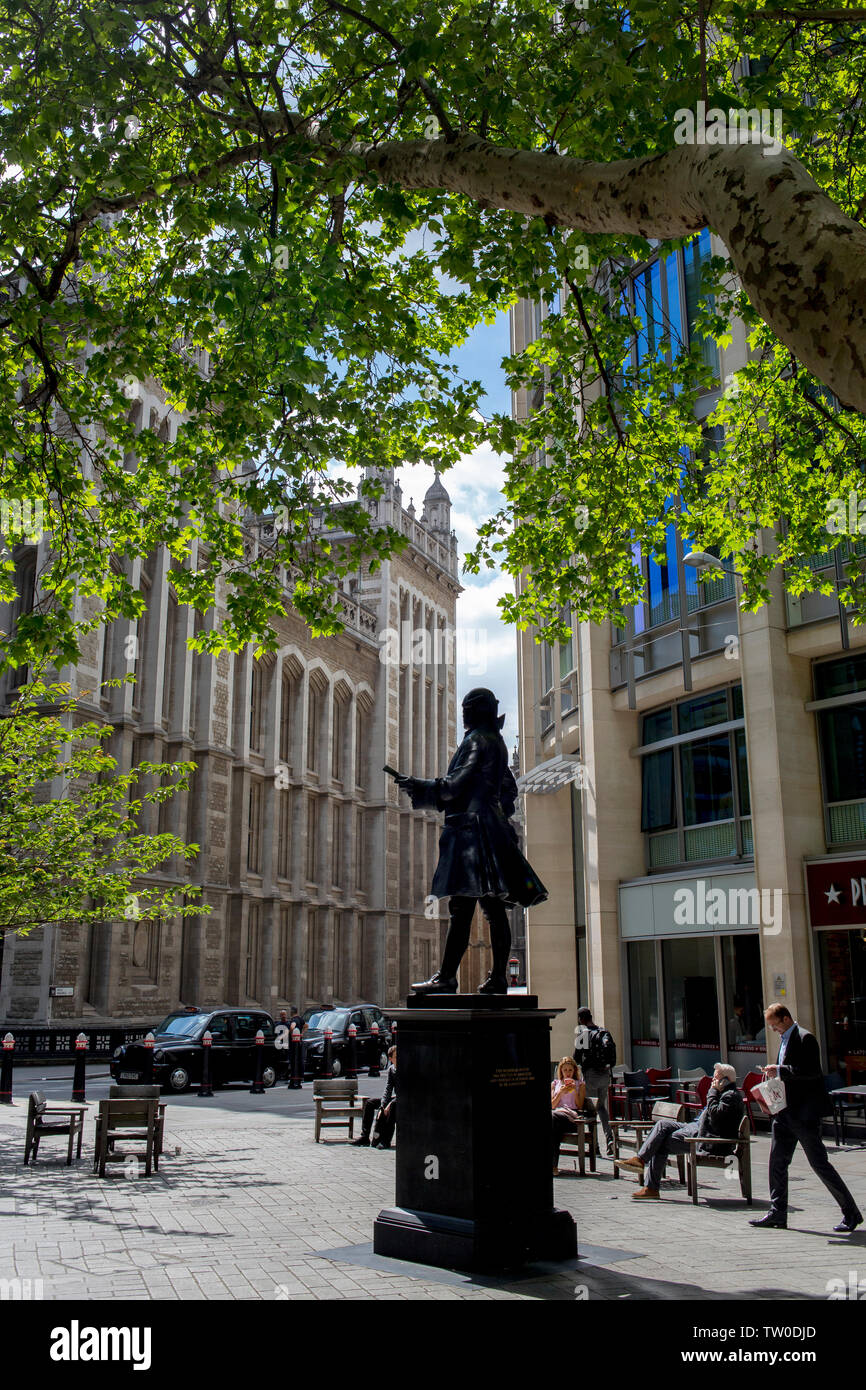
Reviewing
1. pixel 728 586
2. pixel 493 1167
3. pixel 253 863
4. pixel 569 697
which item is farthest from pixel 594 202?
pixel 253 863

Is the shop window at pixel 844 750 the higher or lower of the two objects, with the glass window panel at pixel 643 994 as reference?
higher

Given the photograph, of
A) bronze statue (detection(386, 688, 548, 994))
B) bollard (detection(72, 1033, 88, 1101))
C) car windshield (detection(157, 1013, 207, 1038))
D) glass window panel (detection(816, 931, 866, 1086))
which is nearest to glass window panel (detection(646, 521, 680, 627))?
glass window panel (detection(816, 931, 866, 1086))

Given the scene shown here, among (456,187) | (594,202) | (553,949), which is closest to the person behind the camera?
(594,202)

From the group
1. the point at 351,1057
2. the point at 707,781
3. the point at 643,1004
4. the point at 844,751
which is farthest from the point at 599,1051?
the point at 351,1057

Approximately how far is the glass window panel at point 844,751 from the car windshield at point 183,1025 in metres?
15.2

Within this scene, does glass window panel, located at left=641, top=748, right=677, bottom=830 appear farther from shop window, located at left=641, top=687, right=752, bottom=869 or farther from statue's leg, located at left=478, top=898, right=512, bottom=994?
statue's leg, located at left=478, top=898, right=512, bottom=994

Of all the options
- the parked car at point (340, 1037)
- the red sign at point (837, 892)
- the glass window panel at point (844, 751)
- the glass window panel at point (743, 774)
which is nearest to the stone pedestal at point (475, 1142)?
the red sign at point (837, 892)

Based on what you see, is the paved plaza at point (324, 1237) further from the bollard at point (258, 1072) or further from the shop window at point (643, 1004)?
the bollard at point (258, 1072)

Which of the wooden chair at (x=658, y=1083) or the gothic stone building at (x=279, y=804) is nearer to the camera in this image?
the wooden chair at (x=658, y=1083)

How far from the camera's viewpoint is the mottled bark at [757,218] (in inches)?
184

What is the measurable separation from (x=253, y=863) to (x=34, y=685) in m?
31.2

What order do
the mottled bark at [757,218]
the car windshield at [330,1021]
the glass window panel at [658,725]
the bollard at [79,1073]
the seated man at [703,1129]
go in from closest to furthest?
the mottled bark at [757,218] → the seated man at [703,1129] → the bollard at [79,1073] → the glass window panel at [658,725] → the car windshield at [330,1021]
